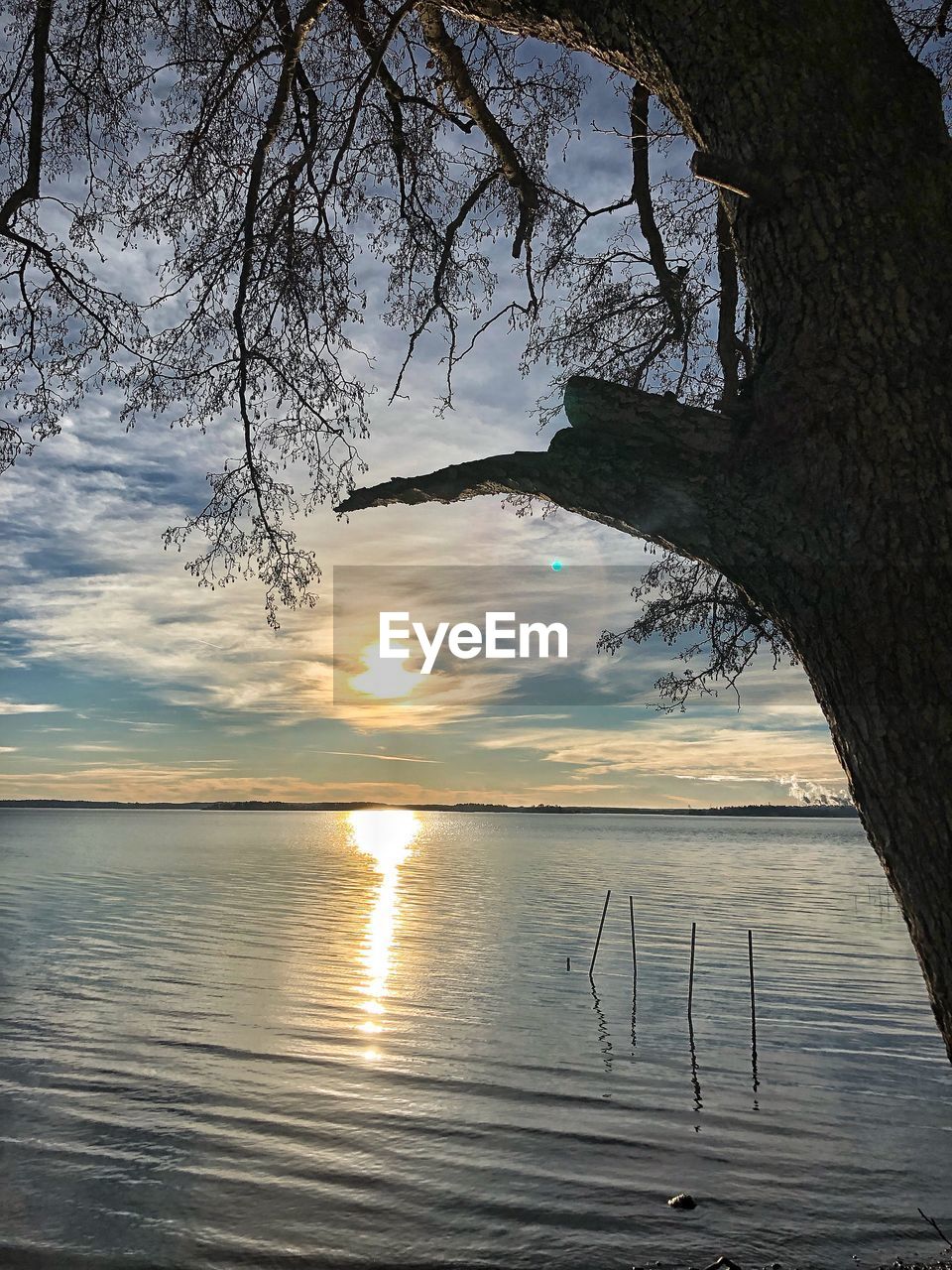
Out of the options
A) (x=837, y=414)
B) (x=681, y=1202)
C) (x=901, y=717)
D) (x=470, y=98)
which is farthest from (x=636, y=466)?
(x=681, y=1202)

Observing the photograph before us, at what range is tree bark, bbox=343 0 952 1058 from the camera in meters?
2.33

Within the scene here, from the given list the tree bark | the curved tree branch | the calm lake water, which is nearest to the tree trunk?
the tree bark

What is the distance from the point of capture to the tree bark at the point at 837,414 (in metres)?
2.33

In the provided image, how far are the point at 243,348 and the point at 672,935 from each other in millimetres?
26317

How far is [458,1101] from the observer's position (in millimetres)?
11914

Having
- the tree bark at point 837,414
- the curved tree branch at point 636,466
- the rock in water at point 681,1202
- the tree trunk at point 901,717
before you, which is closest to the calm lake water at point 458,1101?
the rock in water at point 681,1202

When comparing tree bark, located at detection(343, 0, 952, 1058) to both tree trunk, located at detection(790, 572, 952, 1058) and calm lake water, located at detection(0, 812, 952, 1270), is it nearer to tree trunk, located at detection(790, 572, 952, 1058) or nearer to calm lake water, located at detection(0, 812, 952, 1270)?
tree trunk, located at detection(790, 572, 952, 1058)

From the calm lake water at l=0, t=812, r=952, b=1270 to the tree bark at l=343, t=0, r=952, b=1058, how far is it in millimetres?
7192

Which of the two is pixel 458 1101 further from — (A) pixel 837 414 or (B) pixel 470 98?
(A) pixel 837 414

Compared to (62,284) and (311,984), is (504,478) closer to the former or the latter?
(62,284)

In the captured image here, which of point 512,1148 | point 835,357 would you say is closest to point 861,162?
point 835,357

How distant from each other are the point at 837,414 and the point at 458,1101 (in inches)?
458

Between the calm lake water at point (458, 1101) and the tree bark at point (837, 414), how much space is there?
7192 millimetres

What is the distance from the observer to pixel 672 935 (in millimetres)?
28078
